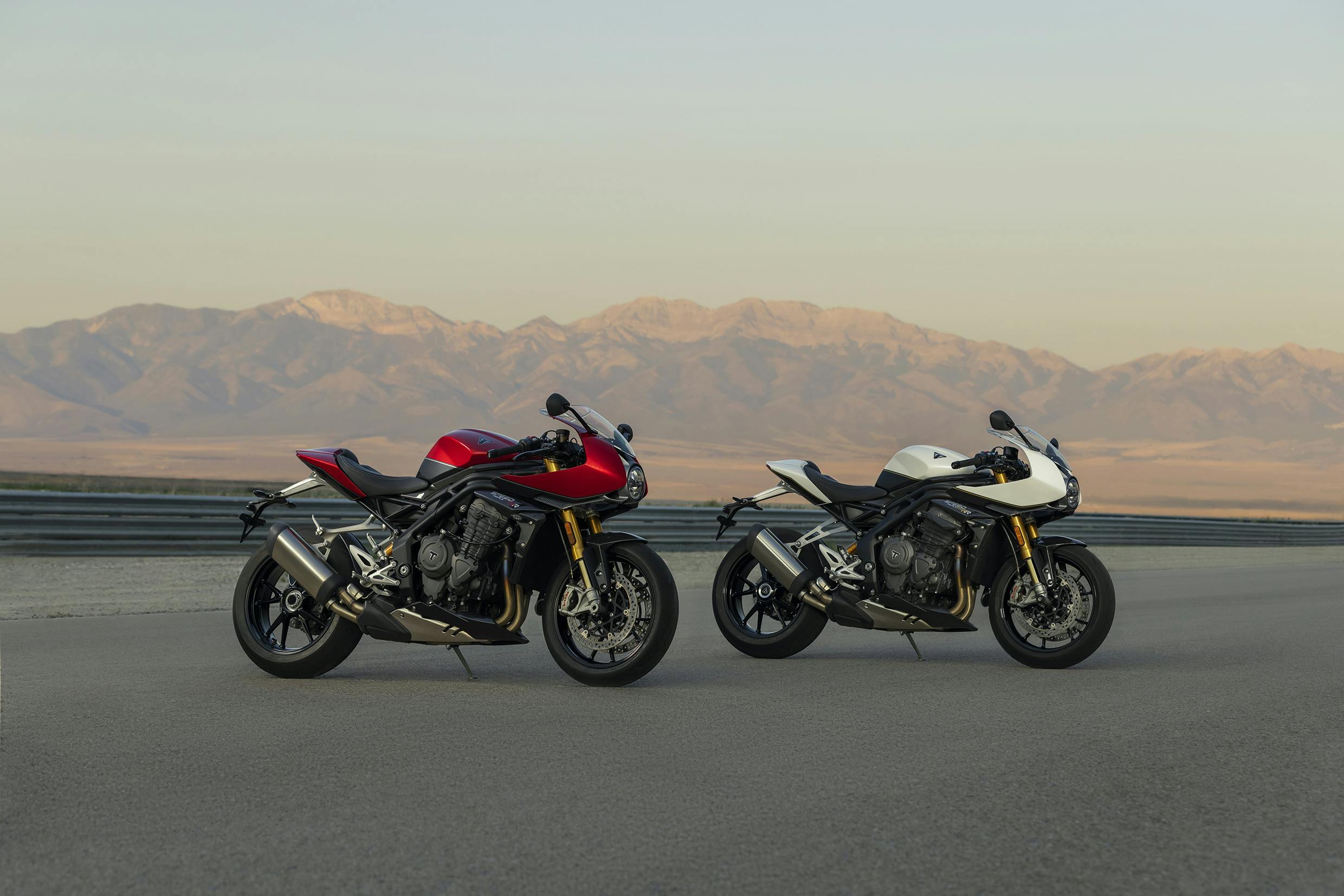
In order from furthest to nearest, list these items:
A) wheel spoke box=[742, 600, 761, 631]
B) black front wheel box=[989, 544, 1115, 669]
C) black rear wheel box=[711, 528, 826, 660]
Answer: wheel spoke box=[742, 600, 761, 631], black rear wheel box=[711, 528, 826, 660], black front wheel box=[989, 544, 1115, 669]

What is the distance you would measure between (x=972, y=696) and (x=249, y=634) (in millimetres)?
3929

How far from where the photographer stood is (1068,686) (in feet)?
23.9

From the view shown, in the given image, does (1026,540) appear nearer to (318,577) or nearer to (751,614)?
(751,614)

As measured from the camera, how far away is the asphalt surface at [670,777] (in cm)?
372

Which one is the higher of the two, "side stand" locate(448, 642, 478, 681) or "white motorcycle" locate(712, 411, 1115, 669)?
"white motorcycle" locate(712, 411, 1115, 669)

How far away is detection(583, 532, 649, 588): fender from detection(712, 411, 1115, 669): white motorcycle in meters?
1.87

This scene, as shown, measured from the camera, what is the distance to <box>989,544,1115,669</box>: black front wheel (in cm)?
780

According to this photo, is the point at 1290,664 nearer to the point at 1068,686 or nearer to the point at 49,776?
the point at 1068,686

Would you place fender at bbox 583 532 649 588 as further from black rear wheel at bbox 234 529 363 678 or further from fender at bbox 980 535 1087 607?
fender at bbox 980 535 1087 607

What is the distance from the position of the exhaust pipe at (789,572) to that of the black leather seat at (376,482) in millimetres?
2273

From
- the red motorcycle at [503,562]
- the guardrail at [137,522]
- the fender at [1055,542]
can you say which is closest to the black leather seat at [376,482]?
the red motorcycle at [503,562]

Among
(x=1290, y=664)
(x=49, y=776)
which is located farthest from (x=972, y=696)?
(x=49, y=776)

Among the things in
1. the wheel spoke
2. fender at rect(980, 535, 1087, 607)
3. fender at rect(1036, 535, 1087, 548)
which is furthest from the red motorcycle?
fender at rect(1036, 535, 1087, 548)

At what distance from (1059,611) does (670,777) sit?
3863 millimetres
